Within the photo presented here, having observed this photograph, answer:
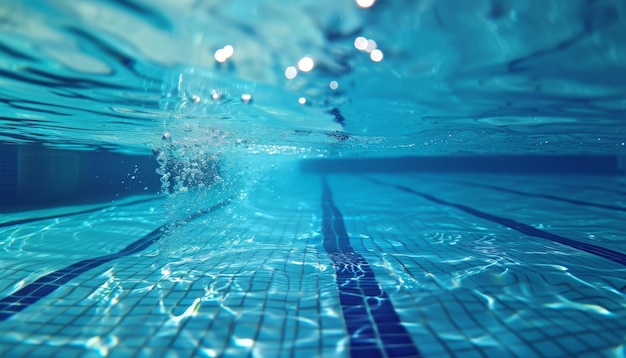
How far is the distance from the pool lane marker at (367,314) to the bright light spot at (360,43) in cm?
352

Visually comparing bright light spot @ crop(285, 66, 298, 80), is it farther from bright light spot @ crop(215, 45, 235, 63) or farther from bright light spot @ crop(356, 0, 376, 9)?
bright light spot @ crop(356, 0, 376, 9)

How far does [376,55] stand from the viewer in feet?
16.6

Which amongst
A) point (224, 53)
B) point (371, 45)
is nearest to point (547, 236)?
point (371, 45)

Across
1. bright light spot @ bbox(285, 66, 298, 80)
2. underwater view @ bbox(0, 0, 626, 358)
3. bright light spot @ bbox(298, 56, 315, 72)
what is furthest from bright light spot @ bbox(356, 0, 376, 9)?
bright light spot @ bbox(285, 66, 298, 80)

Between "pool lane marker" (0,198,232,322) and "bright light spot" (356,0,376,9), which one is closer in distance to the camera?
"bright light spot" (356,0,376,9)

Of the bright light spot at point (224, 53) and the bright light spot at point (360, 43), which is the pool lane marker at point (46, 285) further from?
the bright light spot at point (360, 43)

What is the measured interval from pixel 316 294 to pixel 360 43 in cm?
359

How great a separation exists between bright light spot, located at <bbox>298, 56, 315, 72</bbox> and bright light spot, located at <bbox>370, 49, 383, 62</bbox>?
94 centimetres

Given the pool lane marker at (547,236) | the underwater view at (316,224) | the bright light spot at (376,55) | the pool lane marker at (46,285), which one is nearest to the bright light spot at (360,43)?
the underwater view at (316,224)

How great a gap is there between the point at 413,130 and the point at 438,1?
7720 millimetres

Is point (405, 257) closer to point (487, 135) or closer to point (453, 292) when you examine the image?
point (453, 292)

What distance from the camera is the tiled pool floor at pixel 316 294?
3547 mm

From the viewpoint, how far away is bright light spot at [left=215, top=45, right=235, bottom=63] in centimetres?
482

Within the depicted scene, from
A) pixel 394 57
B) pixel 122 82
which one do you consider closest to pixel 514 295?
pixel 394 57
